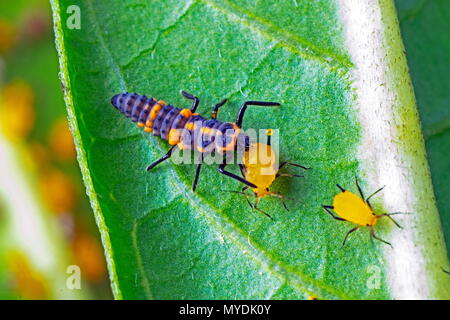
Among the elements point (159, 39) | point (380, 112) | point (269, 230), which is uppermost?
point (159, 39)

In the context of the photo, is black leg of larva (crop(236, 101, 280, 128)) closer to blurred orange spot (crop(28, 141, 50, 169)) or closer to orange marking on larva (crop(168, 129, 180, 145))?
orange marking on larva (crop(168, 129, 180, 145))

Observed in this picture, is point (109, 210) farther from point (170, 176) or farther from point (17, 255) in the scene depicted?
point (17, 255)

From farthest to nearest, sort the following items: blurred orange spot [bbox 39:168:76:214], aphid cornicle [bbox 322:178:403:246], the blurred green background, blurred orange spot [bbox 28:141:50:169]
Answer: blurred orange spot [bbox 28:141:50:169] → blurred orange spot [bbox 39:168:76:214] → the blurred green background → aphid cornicle [bbox 322:178:403:246]

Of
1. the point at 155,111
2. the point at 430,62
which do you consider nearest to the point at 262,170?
the point at 155,111

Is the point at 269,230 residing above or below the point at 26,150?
below

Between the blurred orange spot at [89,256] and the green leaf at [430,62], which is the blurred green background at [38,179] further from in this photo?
the green leaf at [430,62]

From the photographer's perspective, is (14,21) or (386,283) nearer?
(386,283)

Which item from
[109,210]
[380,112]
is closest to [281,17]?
[380,112]
